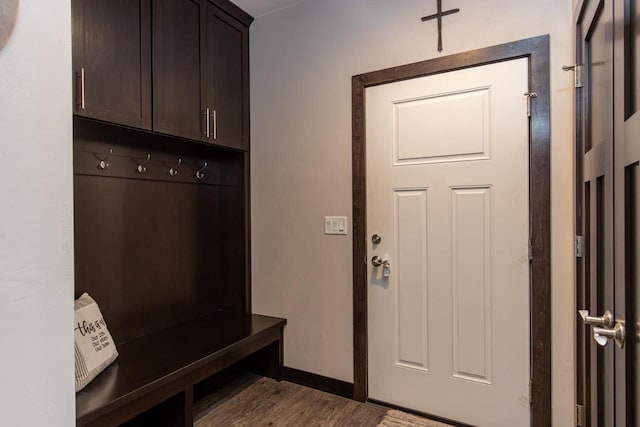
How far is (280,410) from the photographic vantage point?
2184 millimetres

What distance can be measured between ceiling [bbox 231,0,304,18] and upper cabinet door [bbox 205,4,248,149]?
115 mm

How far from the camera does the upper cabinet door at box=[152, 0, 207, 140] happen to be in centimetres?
200

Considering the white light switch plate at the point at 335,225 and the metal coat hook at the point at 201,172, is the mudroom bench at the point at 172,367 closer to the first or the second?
the white light switch plate at the point at 335,225

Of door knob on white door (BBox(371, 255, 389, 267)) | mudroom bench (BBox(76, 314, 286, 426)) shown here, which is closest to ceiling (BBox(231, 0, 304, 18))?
door knob on white door (BBox(371, 255, 389, 267))

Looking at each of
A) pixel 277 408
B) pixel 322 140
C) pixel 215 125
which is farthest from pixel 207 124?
pixel 277 408

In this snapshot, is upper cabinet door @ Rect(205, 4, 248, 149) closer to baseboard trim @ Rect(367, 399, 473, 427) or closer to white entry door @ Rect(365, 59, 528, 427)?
white entry door @ Rect(365, 59, 528, 427)

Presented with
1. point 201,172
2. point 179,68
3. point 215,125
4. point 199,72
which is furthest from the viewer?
point 201,172

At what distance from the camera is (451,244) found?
201 cm

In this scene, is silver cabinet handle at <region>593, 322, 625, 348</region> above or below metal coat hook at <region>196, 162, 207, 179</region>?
below

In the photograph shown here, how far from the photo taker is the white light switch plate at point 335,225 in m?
2.32

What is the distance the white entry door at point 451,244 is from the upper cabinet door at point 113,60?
1272mm

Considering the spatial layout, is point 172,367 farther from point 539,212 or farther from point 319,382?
point 539,212

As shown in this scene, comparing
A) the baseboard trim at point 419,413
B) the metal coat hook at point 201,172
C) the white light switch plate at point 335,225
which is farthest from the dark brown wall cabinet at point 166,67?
the baseboard trim at point 419,413

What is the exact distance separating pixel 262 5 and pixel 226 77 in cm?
55
